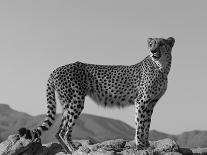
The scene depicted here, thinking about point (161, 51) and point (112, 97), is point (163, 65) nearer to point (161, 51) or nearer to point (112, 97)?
point (161, 51)

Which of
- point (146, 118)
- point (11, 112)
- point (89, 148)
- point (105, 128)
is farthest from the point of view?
point (11, 112)

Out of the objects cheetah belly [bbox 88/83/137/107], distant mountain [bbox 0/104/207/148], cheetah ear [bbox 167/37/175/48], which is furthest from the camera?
distant mountain [bbox 0/104/207/148]

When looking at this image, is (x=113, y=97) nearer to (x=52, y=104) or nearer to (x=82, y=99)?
(x=82, y=99)

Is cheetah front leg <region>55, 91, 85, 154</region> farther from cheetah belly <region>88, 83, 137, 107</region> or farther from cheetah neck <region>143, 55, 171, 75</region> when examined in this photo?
cheetah neck <region>143, 55, 171, 75</region>

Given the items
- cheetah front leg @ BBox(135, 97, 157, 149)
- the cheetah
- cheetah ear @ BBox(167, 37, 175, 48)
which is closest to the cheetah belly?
the cheetah

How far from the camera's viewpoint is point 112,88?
12227 millimetres

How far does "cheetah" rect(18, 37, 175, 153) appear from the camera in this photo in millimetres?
11617

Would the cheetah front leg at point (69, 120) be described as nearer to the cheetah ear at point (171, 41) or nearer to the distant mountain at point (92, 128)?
the cheetah ear at point (171, 41)

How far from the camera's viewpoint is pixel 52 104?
12.3 metres

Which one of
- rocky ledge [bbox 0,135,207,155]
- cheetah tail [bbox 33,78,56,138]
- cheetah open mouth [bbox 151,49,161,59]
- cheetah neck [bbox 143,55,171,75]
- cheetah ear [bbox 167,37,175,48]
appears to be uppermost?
cheetah ear [bbox 167,37,175,48]

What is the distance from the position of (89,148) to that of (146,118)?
6.17 feet

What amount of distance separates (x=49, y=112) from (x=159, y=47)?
322cm

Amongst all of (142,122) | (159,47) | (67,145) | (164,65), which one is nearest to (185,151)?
(142,122)

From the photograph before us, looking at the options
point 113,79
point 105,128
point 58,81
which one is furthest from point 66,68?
point 105,128
